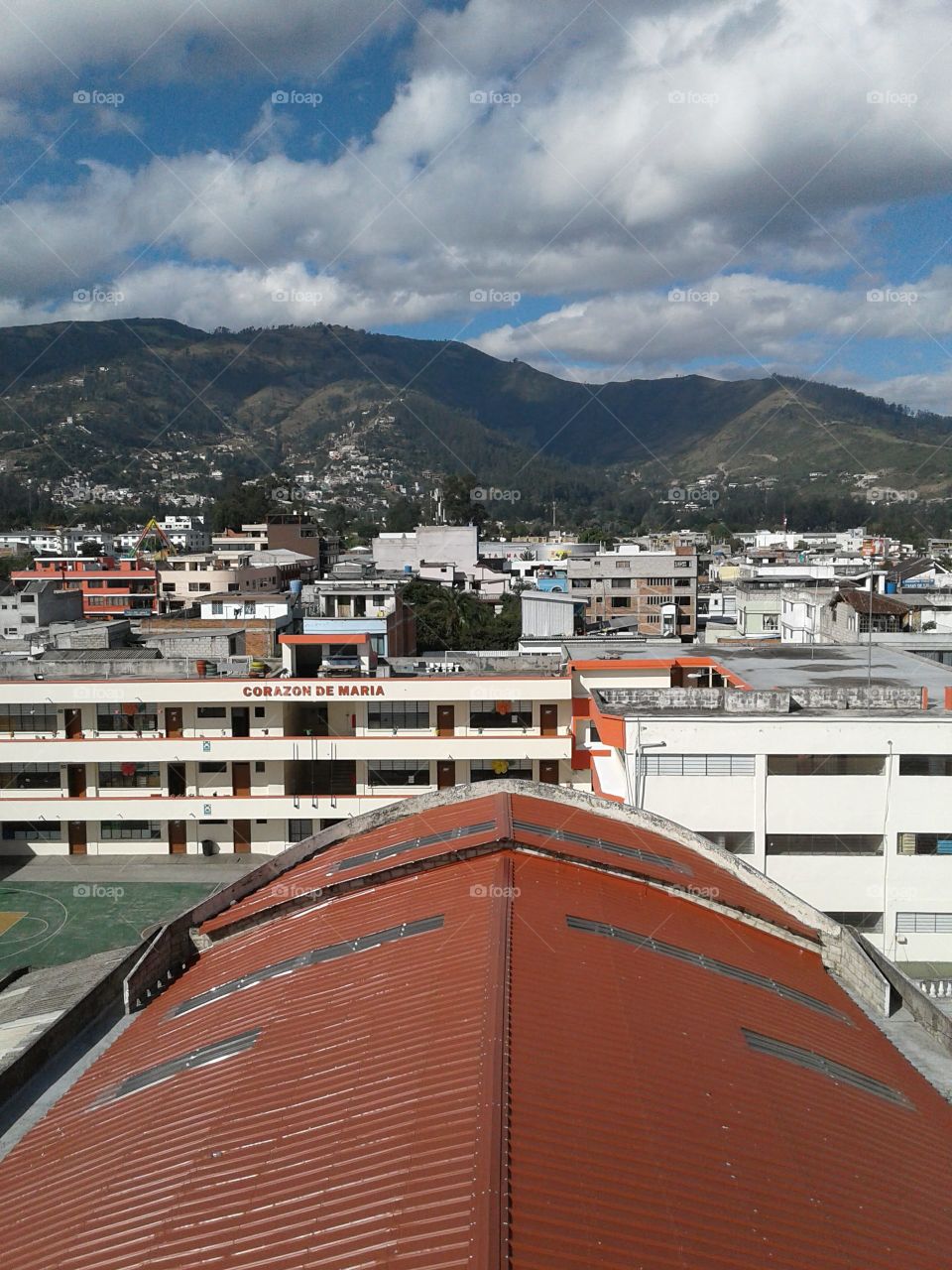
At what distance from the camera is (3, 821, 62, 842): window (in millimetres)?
23438

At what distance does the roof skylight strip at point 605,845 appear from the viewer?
10.5 meters

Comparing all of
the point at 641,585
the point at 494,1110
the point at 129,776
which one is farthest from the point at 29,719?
the point at 641,585

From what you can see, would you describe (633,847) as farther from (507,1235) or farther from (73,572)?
(73,572)

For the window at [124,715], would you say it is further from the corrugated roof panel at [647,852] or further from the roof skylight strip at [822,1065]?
the roof skylight strip at [822,1065]

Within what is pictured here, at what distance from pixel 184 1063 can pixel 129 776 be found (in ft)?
56.1

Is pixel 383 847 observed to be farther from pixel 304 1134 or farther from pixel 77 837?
pixel 77 837

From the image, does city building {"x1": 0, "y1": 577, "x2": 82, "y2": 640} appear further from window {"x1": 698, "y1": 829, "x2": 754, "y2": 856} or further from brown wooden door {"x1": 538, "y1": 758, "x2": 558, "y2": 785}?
window {"x1": 698, "y1": 829, "x2": 754, "y2": 856}

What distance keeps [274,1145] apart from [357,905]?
3.89m

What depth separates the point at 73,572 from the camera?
6141cm

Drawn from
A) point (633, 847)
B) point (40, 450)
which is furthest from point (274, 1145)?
point (40, 450)

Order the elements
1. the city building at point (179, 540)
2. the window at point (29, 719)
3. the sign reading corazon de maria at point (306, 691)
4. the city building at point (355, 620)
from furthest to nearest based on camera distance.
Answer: the city building at point (179, 540)
the city building at point (355, 620)
the window at point (29, 719)
the sign reading corazon de maria at point (306, 691)

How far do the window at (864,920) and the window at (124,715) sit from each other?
1616 cm

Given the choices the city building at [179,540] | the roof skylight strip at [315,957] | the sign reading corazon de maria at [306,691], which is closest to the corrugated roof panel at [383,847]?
the roof skylight strip at [315,957]

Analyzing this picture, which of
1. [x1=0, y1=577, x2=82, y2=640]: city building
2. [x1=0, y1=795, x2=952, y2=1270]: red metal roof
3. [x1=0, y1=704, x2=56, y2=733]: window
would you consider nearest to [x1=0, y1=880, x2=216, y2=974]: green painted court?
[x1=0, y1=704, x2=56, y2=733]: window
